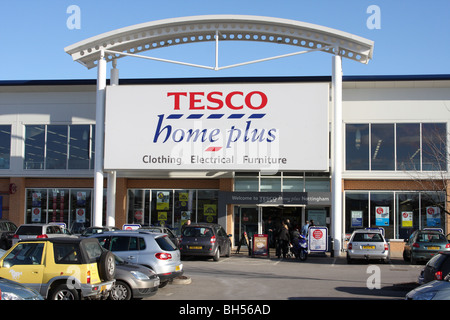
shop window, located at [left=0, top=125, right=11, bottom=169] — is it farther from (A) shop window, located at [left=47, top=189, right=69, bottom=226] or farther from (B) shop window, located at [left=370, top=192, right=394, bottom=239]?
(B) shop window, located at [left=370, top=192, right=394, bottom=239]

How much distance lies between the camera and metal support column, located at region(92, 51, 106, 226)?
28.8 metres

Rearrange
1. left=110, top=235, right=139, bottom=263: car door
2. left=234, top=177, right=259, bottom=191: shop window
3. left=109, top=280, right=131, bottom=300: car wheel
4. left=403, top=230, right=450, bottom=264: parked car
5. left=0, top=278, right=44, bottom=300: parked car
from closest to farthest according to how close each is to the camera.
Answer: left=0, top=278, right=44, bottom=300: parked car → left=109, top=280, right=131, bottom=300: car wheel → left=110, top=235, right=139, bottom=263: car door → left=403, top=230, right=450, bottom=264: parked car → left=234, top=177, right=259, bottom=191: shop window

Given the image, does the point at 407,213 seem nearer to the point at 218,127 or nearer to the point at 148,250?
the point at 218,127

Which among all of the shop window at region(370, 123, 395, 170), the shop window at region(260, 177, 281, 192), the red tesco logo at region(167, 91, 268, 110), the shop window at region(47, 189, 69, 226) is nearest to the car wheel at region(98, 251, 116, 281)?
the red tesco logo at region(167, 91, 268, 110)

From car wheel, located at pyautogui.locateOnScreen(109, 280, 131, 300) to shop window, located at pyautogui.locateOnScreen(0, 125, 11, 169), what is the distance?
2362cm

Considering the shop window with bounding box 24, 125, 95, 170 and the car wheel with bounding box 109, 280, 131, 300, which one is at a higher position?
the shop window with bounding box 24, 125, 95, 170

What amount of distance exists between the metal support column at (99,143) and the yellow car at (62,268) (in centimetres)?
1690

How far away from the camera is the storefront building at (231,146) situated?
27688 millimetres

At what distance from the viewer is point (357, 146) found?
102 ft

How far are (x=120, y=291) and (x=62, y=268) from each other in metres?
1.71

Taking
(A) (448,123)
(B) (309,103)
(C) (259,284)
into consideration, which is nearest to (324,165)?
(B) (309,103)

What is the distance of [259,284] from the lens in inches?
648
